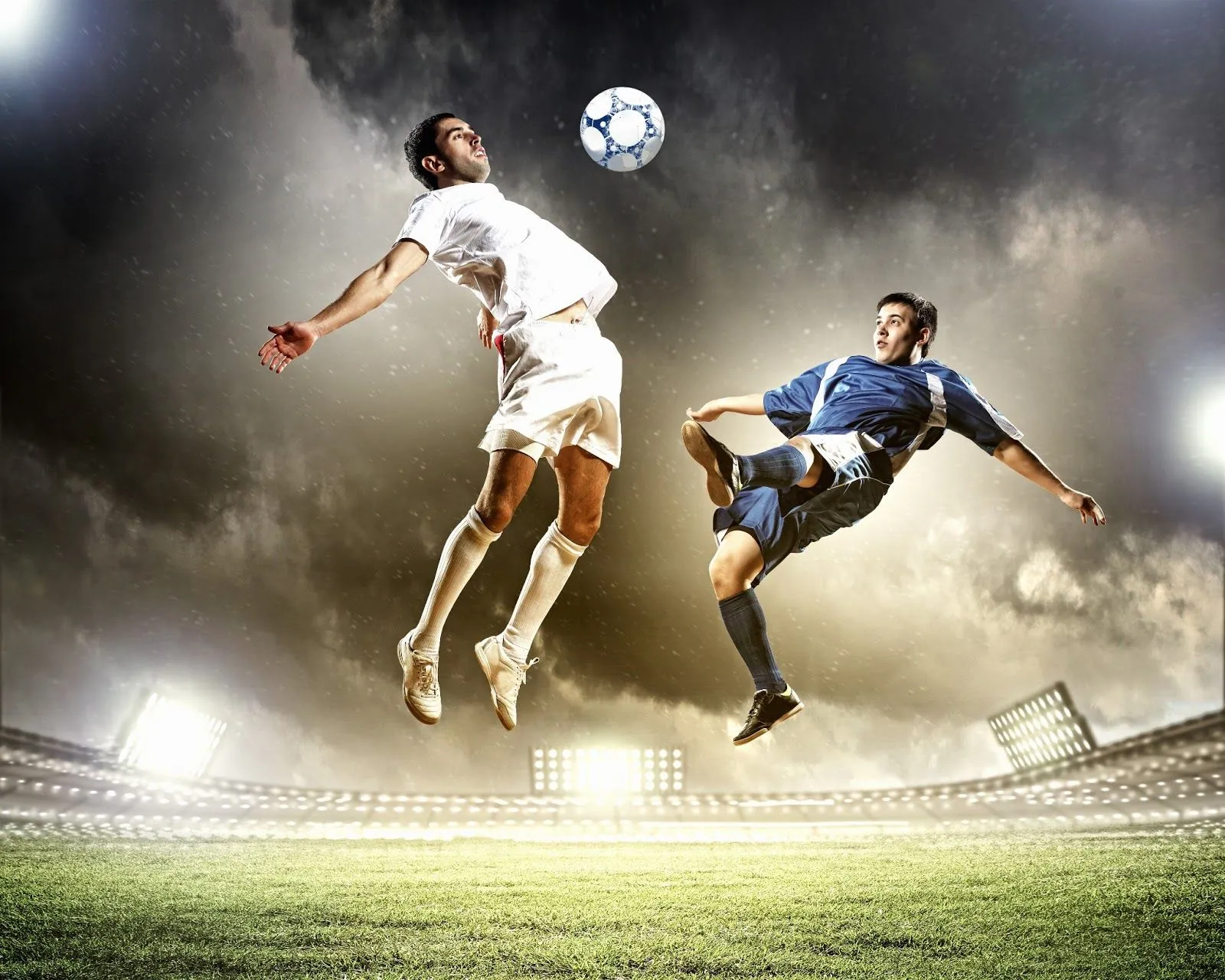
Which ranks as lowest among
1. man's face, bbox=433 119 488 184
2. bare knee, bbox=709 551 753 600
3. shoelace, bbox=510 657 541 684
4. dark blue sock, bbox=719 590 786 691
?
shoelace, bbox=510 657 541 684

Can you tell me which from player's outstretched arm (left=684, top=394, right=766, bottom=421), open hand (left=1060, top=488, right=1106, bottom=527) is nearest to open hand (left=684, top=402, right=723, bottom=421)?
player's outstretched arm (left=684, top=394, right=766, bottom=421)

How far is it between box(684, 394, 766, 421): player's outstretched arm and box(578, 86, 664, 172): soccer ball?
2.19m

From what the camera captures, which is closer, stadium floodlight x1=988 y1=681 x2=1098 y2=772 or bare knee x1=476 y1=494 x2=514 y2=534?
bare knee x1=476 y1=494 x2=514 y2=534

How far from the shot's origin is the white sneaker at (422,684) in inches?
179

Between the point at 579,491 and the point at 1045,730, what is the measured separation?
102 ft

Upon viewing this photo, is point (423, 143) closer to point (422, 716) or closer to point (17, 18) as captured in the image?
point (422, 716)

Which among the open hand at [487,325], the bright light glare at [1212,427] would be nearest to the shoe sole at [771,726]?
the open hand at [487,325]

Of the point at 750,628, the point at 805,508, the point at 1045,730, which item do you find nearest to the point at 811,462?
the point at 805,508

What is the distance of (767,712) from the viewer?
185 inches

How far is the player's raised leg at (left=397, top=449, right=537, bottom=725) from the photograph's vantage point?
182 inches

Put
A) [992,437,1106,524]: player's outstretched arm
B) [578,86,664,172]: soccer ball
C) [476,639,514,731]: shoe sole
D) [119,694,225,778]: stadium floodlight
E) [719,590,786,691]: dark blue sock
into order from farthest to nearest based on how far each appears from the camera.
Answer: [119,694,225,778]: stadium floodlight < [578,86,664,172]: soccer ball < [992,437,1106,524]: player's outstretched arm < [719,590,786,691]: dark blue sock < [476,639,514,731]: shoe sole

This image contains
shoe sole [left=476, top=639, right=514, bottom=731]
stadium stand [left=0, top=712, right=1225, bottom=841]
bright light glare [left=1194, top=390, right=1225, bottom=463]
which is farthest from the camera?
stadium stand [left=0, top=712, right=1225, bottom=841]

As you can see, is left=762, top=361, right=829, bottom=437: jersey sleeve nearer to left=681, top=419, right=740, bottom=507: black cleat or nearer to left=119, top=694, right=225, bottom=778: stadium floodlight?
left=681, top=419, right=740, bottom=507: black cleat

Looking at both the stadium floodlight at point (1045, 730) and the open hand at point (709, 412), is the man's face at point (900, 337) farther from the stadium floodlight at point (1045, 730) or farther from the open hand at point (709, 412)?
the stadium floodlight at point (1045, 730)
